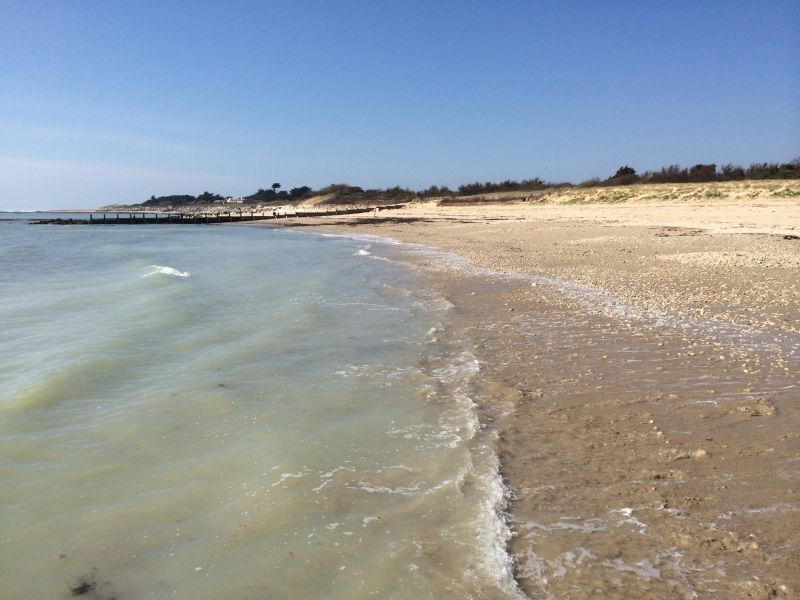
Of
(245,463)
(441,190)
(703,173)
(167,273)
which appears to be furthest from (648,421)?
(441,190)

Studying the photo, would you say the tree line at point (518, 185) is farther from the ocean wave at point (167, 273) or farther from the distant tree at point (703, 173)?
the ocean wave at point (167, 273)

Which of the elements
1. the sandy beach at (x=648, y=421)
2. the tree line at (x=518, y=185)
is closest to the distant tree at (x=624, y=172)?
the tree line at (x=518, y=185)

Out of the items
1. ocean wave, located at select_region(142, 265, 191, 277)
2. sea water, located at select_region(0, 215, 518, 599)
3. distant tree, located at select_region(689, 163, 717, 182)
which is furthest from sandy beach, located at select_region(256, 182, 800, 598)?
distant tree, located at select_region(689, 163, 717, 182)

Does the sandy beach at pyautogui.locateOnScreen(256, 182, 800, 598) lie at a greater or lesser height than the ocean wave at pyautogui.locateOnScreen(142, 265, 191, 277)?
lesser

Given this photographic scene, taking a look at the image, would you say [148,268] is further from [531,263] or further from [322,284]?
[531,263]

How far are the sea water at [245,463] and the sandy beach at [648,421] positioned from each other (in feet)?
1.23

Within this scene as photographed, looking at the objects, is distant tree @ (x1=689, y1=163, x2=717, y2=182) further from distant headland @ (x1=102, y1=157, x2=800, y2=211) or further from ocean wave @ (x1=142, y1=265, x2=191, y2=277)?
ocean wave @ (x1=142, y1=265, x2=191, y2=277)

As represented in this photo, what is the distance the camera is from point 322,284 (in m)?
13.6

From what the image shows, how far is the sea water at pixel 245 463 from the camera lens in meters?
2.86

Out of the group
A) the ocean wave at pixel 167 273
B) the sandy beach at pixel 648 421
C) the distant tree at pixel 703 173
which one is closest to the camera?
the sandy beach at pixel 648 421

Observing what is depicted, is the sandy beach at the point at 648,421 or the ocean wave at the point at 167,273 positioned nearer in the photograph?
the sandy beach at the point at 648,421

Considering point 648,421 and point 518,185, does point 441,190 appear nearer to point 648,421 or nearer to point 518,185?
point 518,185

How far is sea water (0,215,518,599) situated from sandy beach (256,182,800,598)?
0.38m

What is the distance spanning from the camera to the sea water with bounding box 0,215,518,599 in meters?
2.86
